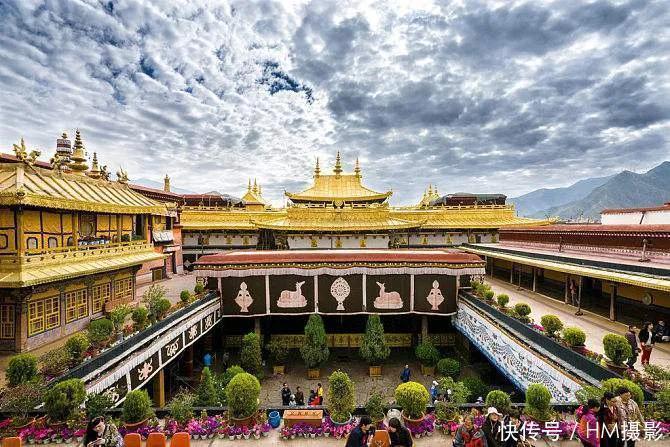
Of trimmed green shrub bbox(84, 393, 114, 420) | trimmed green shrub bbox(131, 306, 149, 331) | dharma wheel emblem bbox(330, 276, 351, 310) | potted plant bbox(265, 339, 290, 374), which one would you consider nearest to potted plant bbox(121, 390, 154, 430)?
trimmed green shrub bbox(84, 393, 114, 420)

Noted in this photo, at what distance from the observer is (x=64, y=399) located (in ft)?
25.8

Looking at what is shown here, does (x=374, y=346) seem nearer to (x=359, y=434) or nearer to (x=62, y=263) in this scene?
(x=359, y=434)

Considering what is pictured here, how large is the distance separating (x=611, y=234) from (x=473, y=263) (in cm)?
762

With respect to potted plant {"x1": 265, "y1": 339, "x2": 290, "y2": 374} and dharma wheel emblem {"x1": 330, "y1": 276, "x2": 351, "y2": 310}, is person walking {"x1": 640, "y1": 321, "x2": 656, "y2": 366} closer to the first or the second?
dharma wheel emblem {"x1": 330, "y1": 276, "x2": 351, "y2": 310}

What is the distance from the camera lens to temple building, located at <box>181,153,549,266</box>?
30.5 meters

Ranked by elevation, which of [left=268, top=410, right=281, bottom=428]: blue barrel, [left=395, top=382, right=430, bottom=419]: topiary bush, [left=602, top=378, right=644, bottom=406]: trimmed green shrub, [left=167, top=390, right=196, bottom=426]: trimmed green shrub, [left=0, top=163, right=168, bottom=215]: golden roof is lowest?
[left=268, top=410, right=281, bottom=428]: blue barrel

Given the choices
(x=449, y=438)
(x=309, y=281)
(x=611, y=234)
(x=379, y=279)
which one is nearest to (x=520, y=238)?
(x=611, y=234)

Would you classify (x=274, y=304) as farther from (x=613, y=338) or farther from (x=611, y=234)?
(x=611, y=234)

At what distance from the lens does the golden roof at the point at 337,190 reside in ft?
106

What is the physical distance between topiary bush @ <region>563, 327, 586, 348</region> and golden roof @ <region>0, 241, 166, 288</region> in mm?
18075

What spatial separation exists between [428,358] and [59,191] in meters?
20.0

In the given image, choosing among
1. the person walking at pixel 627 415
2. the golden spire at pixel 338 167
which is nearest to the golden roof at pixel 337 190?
the golden spire at pixel 338 167

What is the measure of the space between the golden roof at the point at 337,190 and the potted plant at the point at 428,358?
54.2 ft

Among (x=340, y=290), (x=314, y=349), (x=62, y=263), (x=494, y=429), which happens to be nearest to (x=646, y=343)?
(x=494, y=429)
